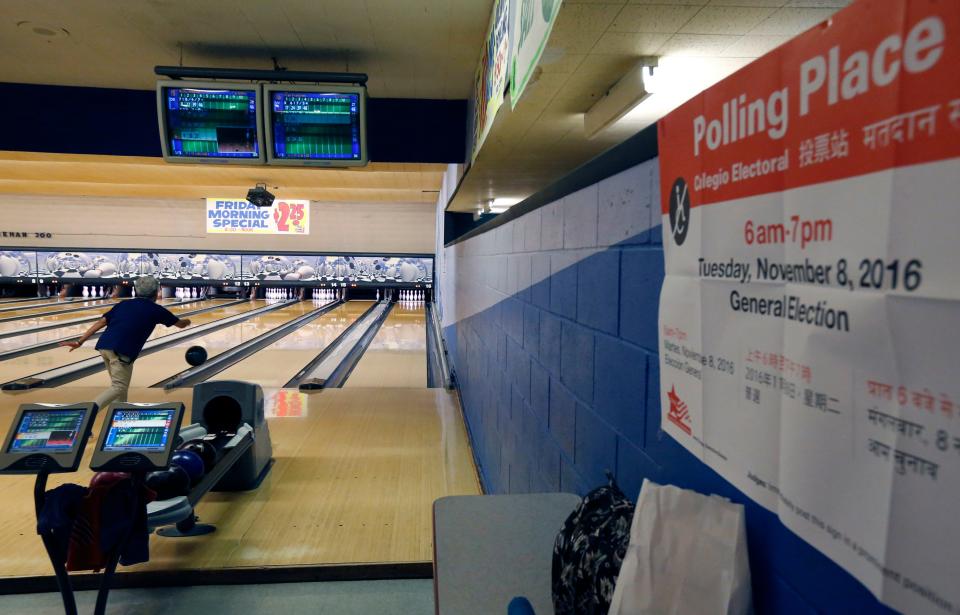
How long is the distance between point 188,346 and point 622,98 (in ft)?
24.3

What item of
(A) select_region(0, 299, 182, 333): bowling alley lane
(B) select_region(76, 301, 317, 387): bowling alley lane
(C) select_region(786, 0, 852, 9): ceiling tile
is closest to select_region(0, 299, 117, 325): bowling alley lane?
(A) select_region(0, 299, 182, 333): bowling alley lane

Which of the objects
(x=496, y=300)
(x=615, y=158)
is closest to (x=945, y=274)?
(x=615, y=158)

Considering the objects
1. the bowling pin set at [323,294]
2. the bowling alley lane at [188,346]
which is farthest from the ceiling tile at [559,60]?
the bowling pin set at [323,294]

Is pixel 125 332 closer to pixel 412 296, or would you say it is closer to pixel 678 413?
pixel 678 413


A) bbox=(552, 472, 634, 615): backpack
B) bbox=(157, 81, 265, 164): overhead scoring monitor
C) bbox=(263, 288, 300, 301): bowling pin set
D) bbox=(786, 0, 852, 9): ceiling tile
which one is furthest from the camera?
bbox=(263, 288, 300, 301): bowling pin set

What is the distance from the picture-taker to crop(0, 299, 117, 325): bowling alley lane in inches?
443

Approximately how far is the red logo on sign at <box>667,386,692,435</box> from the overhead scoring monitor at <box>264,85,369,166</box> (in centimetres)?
349

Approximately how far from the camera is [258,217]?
1402 cm

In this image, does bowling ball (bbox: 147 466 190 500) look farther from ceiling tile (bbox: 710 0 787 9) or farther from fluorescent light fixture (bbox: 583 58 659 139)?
ceiling tile (bbox: 710 0 787 9)

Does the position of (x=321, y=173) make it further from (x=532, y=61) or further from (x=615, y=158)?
(x=615, y=158)

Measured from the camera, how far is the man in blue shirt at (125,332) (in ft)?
15.6


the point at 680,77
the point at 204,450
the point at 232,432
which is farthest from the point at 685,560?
the point at 232,432

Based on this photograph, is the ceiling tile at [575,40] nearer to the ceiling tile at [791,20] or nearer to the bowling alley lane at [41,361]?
the ceiling tile at [791,20]

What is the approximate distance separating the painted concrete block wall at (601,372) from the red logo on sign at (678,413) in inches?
1.7
